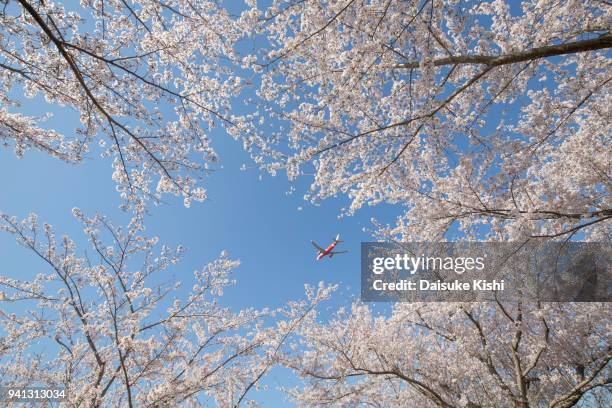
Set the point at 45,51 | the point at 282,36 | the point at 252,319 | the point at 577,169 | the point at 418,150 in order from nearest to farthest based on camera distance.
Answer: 1. the point at 45,51
2. the point at 282,36
3. the point at 418,150
4. the point at 577,169
5. the point at 252,319

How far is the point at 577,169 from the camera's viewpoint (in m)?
5.34

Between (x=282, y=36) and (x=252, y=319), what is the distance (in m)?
6.01

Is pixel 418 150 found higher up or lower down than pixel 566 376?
higher up

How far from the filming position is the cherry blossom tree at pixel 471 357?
6422 millimetres

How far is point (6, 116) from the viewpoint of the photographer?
3463mm

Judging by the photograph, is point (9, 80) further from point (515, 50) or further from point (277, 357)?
point (277, 357)

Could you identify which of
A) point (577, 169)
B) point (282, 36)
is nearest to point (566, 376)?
point (577, 169)

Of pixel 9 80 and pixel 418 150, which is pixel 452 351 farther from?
pixel 9 80

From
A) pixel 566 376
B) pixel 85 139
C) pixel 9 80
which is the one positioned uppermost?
pixel 9 80

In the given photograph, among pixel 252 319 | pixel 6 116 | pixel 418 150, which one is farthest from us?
pixel 252 319

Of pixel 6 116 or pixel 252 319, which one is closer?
pixel 6 116

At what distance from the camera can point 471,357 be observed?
287 inches

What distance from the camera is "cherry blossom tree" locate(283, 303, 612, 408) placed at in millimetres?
6422

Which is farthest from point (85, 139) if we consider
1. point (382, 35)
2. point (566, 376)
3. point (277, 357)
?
point (566, 376)
